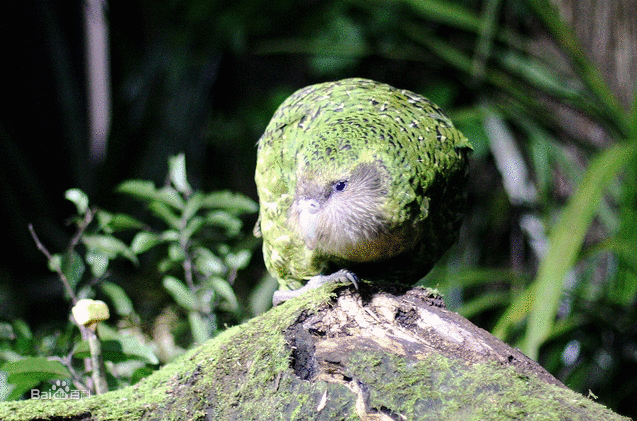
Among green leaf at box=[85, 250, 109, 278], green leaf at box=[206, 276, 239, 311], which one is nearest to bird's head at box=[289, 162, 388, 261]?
green leaf at box=[206, 276, 239, 311]

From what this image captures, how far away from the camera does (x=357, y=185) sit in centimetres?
137

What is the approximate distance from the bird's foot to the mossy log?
4cm

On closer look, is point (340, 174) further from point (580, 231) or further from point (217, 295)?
point (580, 231)

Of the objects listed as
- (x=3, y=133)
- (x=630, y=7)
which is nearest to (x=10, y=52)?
(x=3, y=133)

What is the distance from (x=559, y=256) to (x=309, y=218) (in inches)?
41.3

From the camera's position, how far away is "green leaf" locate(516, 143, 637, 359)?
188cm

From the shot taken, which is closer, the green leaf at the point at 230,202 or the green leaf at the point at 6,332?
the green leaf at the point at 6,332

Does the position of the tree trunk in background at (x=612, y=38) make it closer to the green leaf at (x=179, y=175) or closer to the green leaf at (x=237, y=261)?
the green leaf at (x=237, y=261)

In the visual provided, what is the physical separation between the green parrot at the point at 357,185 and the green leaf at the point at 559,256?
0.46 meters

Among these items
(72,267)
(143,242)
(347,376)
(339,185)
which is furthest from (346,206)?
(72,267)

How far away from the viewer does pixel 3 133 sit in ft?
10.8

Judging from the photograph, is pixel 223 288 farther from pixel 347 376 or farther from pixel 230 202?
pixel 347 376

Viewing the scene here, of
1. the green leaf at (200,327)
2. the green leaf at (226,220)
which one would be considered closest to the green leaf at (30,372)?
the green leaf at (200,327)

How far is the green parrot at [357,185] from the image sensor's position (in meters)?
1.38
